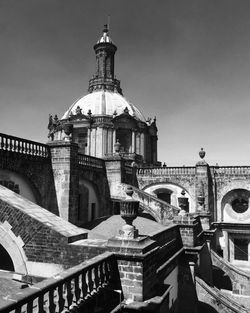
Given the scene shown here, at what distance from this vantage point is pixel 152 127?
33156 millimetres

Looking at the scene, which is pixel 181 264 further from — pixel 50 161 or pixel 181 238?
pixel 50 161

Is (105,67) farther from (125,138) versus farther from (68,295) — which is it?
(68,295)

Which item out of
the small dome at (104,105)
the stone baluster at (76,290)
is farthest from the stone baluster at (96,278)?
the small dome at (104,105)

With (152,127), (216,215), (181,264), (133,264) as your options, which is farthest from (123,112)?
(133,264)

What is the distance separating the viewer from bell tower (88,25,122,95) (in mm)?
35344

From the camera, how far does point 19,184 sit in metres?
13.2

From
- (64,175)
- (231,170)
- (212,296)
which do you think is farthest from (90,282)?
(231,170)

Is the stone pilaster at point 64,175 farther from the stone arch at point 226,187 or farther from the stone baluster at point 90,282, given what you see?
the stone arch at point 226,187

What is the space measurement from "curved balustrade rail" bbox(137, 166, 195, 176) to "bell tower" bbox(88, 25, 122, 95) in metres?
14.1

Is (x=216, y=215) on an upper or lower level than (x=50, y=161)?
lower

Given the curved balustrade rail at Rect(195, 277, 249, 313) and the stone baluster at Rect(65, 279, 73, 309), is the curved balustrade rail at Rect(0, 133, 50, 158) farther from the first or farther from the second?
the curved balustrade rail at Rect(195, 277, 249, 313)

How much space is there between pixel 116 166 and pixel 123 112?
1127cm

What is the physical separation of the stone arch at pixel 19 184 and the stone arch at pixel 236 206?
15726mm

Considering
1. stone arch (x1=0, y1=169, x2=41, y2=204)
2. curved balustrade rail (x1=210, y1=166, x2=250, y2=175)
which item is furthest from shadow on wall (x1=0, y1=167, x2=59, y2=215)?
curved balustrade rail (x1=210, y1=166, x2=250, y2=175)
